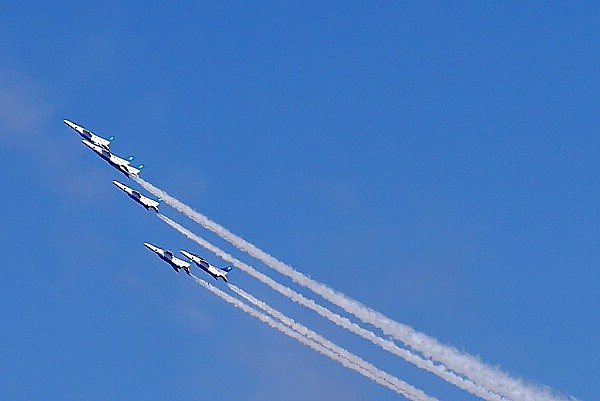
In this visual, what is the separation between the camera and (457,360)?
4670 inches

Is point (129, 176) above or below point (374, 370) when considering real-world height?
above

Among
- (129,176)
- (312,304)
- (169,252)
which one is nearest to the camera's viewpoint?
(312,304)

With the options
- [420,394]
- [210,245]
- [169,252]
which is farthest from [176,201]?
[420,394]

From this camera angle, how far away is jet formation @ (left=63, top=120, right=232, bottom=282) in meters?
138

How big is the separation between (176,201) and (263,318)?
18.1m

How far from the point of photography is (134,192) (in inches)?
5531

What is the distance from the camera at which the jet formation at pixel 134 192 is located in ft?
454

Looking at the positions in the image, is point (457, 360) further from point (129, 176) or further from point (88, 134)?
point (88, 134)

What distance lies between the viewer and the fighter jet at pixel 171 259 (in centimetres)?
14400

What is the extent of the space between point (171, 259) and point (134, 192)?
11.0m

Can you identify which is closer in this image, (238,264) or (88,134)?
(238,264)

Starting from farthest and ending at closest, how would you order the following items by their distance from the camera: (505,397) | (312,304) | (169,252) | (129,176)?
1. (169,252)
2. (129,176)
3. (312,304)
4. (505,397)

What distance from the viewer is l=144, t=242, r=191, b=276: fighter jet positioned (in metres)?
144

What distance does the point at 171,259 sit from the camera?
146 m
